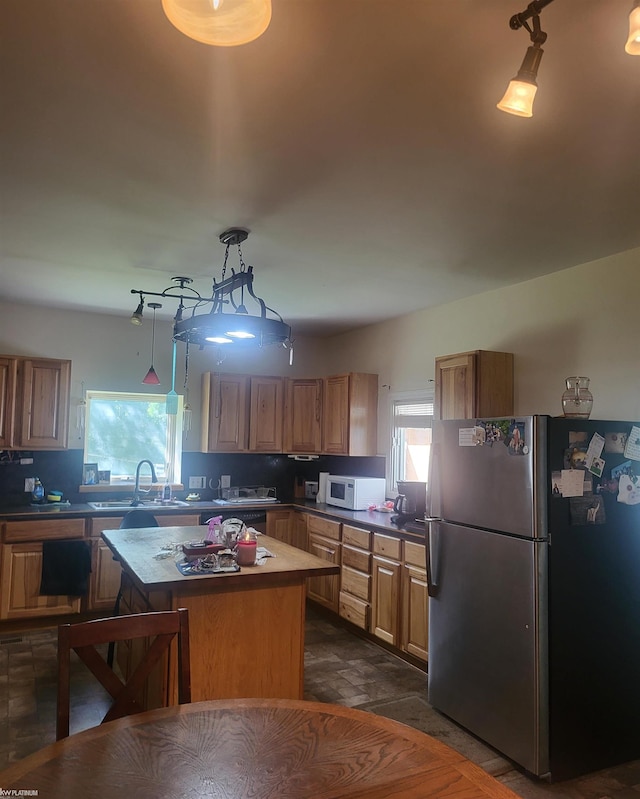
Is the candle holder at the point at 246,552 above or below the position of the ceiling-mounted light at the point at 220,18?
below

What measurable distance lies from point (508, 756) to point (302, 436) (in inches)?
134

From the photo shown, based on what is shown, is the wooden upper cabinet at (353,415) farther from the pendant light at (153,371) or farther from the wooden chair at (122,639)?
the wooden chair at (122,639)

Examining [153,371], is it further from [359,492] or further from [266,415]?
[359,492]

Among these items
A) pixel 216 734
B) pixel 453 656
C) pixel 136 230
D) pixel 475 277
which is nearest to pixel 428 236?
pixel 475 277

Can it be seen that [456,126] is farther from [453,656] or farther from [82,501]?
[82,501]

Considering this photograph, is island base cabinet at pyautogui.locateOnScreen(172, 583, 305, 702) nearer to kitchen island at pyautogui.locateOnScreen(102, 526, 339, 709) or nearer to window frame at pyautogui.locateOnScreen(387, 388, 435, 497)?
kitchen island at pyautogui.locateOnScreen(102, 526, 339, 709)

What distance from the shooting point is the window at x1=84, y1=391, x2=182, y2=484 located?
17.2 ft

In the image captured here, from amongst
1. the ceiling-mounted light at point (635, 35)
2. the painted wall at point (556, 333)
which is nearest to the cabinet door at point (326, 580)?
the painted wall at point (556, 333)

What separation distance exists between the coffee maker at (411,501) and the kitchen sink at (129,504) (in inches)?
72.9

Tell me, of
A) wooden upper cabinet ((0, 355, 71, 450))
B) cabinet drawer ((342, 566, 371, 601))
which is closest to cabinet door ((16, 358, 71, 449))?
wooden upper cabinet ((0, 355, 71, 450))

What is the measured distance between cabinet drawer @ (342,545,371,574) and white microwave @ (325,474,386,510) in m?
0.46

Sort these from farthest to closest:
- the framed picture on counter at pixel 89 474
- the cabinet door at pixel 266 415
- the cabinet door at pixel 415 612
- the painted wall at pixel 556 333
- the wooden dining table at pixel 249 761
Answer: the cabinet door at pixel 266 415 < the framed picture on counter at pixel 89 474 < the cabinet door at pixel 415 612 < the painted wall at pixel 556 333 < the wooden dining table at pixel 249 761

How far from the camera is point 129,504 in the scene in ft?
16.1

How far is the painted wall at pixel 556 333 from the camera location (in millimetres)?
3119
